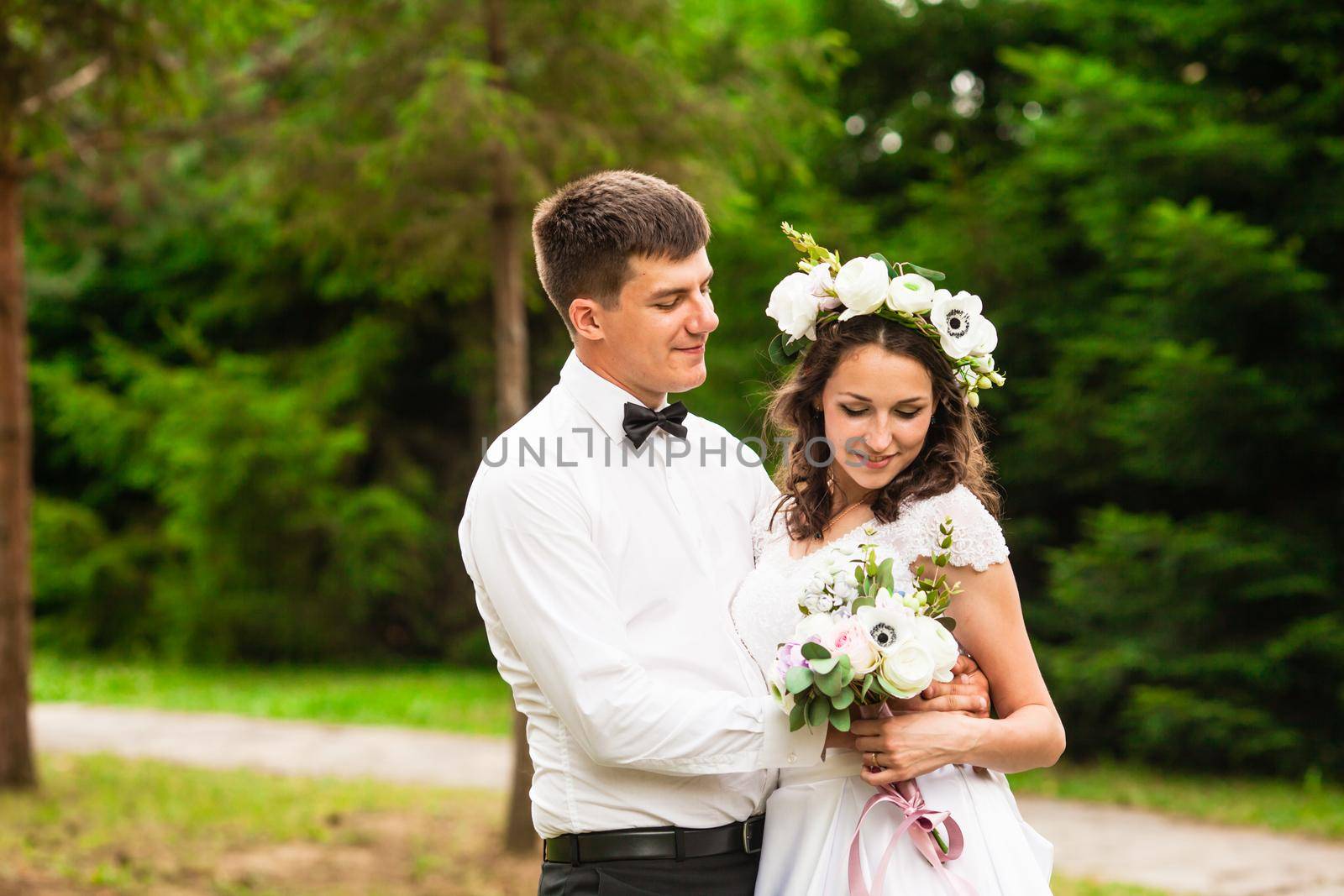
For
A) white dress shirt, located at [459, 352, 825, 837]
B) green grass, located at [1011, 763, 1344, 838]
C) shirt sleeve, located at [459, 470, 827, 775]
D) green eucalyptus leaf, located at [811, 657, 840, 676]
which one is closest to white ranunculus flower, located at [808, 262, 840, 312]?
white dress shirt, located at [459, 352, 825, 837]

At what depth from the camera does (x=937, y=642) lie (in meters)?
2.40

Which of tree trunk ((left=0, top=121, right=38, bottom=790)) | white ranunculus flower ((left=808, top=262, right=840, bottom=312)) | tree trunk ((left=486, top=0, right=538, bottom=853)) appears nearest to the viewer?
white ranunculus flower ((left=808, top=262, right=840, bottom=312))

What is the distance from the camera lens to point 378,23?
659 centimetres

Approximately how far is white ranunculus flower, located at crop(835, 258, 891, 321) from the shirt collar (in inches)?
19.8

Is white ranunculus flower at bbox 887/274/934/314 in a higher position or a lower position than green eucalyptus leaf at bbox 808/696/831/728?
higher

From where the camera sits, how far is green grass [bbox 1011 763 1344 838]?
7.46m

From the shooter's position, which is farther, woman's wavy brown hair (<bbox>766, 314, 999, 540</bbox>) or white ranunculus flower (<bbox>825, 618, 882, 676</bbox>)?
woman's wavy brown hair (<bbox>766, 314, 999, 540</bbox>)

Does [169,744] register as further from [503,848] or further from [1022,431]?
[1022,431]

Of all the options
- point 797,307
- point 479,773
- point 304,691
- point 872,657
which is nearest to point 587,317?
point 797,307

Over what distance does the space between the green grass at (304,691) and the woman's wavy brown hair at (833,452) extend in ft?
26.5

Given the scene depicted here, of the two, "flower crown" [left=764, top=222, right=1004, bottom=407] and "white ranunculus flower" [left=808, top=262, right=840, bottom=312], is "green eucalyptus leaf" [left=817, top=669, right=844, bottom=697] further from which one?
"white ranunculus flower" [left=808, top=262, right=840, bottom=312]

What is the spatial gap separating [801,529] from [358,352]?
42.3 ft

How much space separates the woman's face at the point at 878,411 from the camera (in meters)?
2.75

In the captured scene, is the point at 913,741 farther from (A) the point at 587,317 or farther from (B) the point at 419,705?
(B) the point at 419,705
